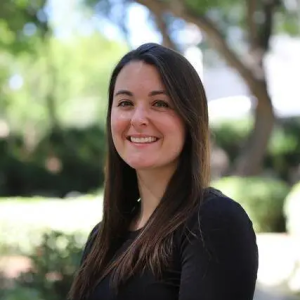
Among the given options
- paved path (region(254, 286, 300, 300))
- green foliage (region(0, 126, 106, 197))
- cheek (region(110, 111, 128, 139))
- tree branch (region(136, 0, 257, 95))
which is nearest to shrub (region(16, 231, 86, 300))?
paved path (region(254, 286, 300, 300))

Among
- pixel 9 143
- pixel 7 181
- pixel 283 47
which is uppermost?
pixel 283 47

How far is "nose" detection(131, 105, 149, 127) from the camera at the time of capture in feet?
5.42

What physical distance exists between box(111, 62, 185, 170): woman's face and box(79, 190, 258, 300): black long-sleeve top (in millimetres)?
210

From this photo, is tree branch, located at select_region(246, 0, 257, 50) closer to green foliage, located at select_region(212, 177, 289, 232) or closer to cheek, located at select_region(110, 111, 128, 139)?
green foliage, located at select_region(212, 177, 289, 232)

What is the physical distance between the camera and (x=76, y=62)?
34.0m

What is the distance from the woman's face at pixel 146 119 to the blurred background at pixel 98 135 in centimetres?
53

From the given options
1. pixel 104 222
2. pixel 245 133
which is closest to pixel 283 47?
pixel 245 133

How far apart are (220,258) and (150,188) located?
43 centimetres

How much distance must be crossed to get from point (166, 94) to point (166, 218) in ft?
1.08

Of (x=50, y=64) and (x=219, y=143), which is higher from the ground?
(x=50, y=64)

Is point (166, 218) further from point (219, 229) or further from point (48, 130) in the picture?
point (48, 130)

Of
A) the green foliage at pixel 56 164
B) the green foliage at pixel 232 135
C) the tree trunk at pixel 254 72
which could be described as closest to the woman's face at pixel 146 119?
the tree trunk at pixel 254 72

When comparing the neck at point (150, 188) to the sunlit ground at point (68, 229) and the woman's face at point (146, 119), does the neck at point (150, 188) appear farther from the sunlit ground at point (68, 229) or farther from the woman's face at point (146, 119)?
the sunlit ground at point (68, 229)

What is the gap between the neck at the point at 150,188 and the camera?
1754 mm
